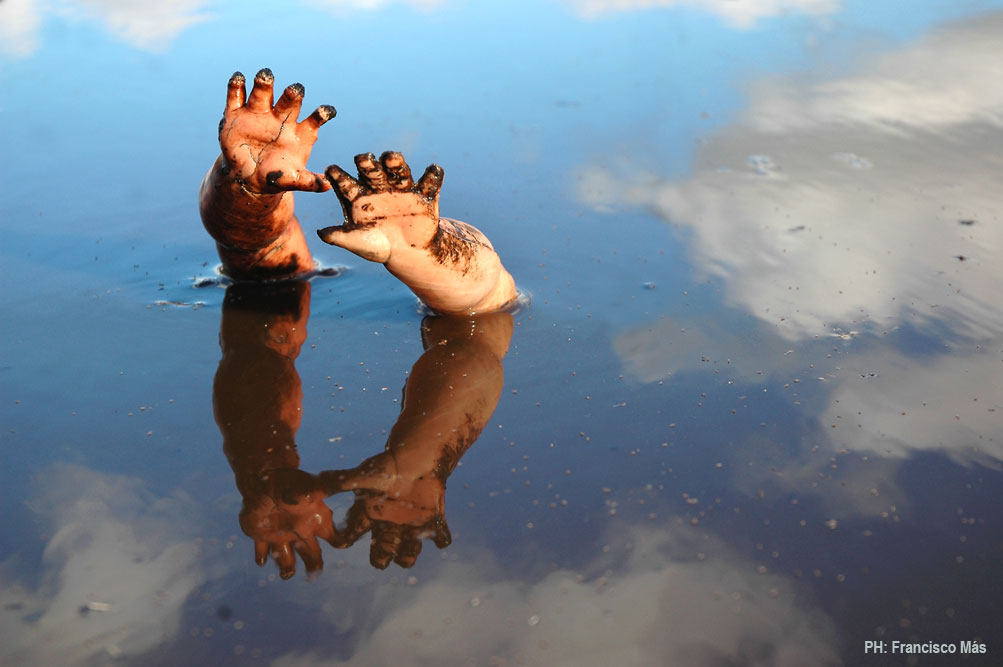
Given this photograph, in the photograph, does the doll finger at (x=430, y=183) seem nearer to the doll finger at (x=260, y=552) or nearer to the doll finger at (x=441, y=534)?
the doll finger at (x=441, y=534)

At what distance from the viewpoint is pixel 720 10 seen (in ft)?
25.0

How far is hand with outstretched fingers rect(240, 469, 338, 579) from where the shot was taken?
2523 mm

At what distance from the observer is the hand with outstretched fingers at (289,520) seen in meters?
2.52

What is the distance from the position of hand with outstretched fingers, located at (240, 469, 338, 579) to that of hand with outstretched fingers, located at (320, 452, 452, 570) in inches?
2.1

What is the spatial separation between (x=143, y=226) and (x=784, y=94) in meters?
4.02

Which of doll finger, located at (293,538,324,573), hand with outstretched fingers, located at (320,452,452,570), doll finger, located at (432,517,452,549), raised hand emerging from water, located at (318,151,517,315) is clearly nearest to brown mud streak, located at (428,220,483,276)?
raised hand emerging from water, located at (318,151,517,315)

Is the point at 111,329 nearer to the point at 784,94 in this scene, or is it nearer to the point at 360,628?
the point at 360,628

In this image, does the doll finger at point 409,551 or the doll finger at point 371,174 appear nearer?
the doll finger at point 409,551

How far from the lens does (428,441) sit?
2992 mm

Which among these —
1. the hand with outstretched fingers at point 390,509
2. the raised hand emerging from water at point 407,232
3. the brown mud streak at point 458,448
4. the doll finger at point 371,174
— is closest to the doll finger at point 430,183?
→ the raised hand emerging from water at point 407,232

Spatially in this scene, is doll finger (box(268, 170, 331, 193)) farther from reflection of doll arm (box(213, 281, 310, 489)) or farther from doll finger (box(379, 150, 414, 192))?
reflection of doll arm (box(213, 281, 310, 489))

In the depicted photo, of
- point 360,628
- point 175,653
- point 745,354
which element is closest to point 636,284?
point 745,354

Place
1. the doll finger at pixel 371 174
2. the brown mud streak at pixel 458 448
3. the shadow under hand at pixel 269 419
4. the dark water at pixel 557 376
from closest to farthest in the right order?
the dark water at pixel 557 376
the shadow under hand at pixel 269 419
the brown mud streak at pixel 458 448
the doll finger at pixel 371 174

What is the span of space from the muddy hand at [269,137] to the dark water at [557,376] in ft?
2.14
